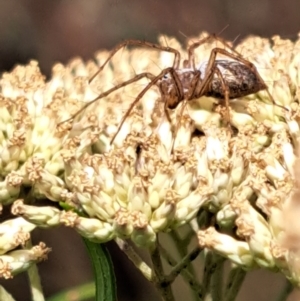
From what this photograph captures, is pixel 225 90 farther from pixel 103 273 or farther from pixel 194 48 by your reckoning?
pixel 103 273

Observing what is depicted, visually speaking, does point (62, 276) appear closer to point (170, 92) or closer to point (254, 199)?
point (170, 92)

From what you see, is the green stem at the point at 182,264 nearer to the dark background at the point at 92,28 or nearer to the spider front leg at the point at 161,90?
the spider front leg at the point at 161,90

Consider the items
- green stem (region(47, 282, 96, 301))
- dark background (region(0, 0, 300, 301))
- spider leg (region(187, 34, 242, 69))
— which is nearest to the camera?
spider leg (region(187, 34, 242, 69))

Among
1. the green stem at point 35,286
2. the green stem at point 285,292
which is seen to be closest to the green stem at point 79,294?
the green stem at point 35,286

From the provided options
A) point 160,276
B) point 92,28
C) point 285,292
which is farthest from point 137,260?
point 92,28

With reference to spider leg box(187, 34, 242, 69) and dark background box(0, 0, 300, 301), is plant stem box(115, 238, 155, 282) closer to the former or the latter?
spider leg box(187, 34, 242, 69)

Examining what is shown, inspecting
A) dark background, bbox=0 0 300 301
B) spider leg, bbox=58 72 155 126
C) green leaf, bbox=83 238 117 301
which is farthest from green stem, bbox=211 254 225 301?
dark background, bbox=0 0 300 301
